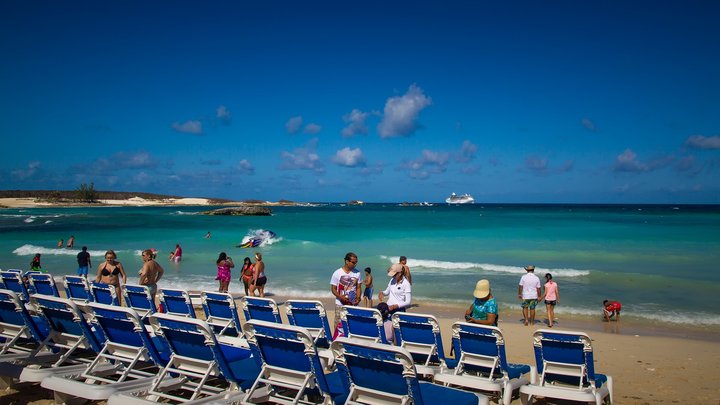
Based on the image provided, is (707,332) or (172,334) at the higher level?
(172,334)

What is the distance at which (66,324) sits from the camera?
475 cm

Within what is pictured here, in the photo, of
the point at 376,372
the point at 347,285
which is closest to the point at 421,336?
the point at 376,372

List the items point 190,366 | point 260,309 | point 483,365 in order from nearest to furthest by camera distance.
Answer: point 190,366
point 483,365
point 260,309

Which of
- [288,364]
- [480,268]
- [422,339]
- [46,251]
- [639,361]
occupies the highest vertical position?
[288,364]

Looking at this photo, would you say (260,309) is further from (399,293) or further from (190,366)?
(399,293)

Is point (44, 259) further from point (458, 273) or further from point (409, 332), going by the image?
point (409, 332)

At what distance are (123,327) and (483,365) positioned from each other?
353 cm

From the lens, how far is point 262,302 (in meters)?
5.45

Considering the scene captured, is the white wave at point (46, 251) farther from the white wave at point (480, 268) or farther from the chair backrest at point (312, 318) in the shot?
the chair backrest at point (312, 318)

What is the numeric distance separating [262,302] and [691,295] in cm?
1615

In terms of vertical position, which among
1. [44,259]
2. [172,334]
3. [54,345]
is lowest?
[44,259]

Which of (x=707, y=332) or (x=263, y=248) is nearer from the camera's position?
(x=707, y=332)

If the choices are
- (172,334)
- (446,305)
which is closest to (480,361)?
(172,334)

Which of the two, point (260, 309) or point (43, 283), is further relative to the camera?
point (43, 283)
